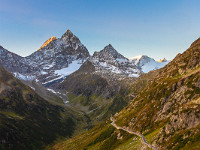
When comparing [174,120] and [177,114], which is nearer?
[174,120]

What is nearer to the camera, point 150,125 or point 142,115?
point 150,125

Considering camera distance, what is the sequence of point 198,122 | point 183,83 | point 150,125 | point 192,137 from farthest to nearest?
1. point 183,83
2. point 150,125
3. point 198,122
4. point 192,137

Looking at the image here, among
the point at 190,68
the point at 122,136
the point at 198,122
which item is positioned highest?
the point at 190,68

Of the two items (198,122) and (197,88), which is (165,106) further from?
(198,122)

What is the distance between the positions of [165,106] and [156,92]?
3558cm

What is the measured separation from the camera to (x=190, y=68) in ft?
424

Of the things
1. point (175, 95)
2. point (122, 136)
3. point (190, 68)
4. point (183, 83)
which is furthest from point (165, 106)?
point (190, 68)

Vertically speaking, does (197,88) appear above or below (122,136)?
above

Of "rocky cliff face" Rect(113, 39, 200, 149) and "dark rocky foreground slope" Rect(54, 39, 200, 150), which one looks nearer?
"dark rocky foreground slope" Rect(54, 39, 200, 150)

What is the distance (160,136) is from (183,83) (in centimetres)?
4976

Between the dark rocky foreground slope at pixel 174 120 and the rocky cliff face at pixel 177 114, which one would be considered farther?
the rocky cliff face at pixel 177 114

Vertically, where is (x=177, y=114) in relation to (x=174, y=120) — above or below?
above

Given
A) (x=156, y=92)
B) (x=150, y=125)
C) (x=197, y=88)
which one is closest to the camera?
(x=197, y=88)

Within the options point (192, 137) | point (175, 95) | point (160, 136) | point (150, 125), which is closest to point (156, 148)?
point (160, 136)
